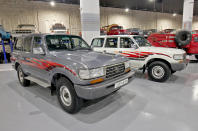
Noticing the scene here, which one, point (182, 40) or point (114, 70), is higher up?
point (182, 40)

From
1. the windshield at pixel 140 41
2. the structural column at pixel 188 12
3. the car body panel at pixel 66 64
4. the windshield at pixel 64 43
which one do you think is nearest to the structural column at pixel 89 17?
the windshield at pixel 140 41

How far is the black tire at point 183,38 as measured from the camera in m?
6.42

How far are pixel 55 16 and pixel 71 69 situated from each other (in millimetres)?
12257

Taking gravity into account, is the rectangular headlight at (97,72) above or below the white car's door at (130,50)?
below

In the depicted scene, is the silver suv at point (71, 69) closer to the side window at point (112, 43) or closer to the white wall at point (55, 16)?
the side window at point (112, 43)

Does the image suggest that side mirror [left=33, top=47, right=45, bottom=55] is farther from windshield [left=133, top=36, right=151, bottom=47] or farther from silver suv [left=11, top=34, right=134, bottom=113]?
windshield [left=133, top=36, right=151, bottom=47]

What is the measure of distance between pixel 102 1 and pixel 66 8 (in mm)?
3832

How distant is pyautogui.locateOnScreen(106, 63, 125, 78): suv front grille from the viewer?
2332 mm

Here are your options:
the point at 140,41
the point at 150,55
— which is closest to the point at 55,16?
the point at 140,41

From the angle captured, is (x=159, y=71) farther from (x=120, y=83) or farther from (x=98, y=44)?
(x=98, y=44)

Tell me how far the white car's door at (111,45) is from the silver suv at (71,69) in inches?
57.6

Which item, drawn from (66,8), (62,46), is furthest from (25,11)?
(62,46)

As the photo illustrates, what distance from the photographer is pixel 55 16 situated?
12648 mm

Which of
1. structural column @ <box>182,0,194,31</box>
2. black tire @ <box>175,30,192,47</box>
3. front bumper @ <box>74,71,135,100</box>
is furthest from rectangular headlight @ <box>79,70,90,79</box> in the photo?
structural column @ <box>182,0,194,31</box>
